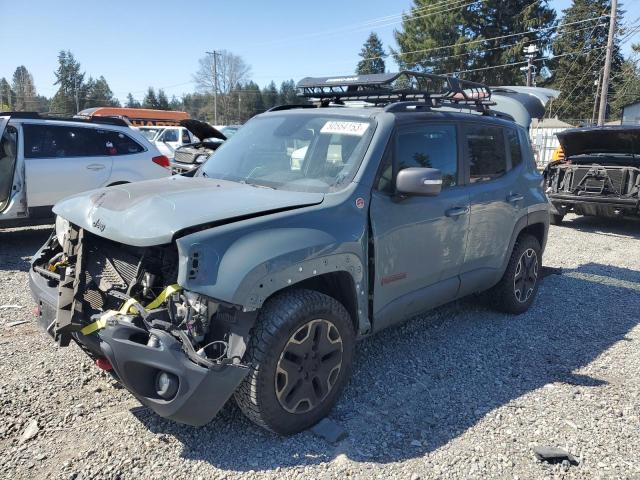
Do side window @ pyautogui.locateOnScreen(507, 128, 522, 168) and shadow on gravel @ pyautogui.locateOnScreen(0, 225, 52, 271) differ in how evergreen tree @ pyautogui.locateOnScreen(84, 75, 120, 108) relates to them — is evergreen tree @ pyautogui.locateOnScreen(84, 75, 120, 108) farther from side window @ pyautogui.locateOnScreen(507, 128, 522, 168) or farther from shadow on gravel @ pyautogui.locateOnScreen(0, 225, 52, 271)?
side window @ pyautogui.locateOnScreen(507, 128, 522, 168)

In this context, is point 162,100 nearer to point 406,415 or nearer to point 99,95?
point 99,95

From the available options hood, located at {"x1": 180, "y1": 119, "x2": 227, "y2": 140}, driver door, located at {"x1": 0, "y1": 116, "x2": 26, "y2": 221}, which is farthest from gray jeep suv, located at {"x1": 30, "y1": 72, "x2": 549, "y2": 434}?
driver door, located at {"x1": 0, "y1": 116, "x2": 26, "y2": 221}

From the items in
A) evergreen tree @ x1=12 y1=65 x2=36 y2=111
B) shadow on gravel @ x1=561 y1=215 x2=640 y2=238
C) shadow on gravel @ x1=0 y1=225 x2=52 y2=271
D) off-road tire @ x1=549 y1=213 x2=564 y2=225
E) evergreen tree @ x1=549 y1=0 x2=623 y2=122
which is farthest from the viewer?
evergreen tree @ x1=12 y1=65 x2=36 y2=111

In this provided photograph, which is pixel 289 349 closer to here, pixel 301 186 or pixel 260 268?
pixel 260 268

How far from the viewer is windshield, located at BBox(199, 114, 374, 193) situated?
3.43 metres

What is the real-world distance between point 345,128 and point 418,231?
34.8 inches

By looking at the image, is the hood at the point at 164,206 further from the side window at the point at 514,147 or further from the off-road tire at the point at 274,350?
the side window at the point at 514,147

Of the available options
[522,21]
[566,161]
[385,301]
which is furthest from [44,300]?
[522,21]

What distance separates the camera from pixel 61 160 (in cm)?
751

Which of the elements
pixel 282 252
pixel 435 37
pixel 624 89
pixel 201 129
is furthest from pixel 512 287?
pixel 624 89

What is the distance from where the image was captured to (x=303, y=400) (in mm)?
2977

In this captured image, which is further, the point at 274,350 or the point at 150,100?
the point at 150,100

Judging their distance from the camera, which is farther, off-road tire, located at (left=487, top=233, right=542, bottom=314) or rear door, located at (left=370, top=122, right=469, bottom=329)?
off-road tire, located at (left=487, top=233, right=542, bottom=314)

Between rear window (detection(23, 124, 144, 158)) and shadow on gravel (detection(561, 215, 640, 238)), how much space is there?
8.28 metres
